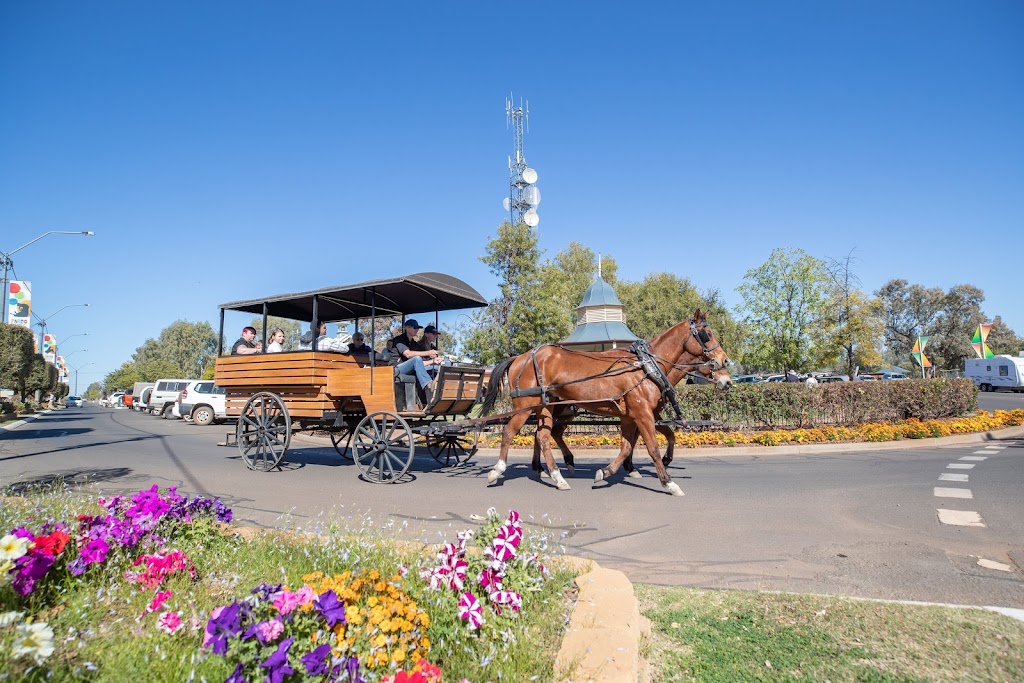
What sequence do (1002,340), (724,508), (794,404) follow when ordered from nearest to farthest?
(724,508)
(794,404)
(1002,340)

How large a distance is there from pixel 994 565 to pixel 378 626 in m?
5.01

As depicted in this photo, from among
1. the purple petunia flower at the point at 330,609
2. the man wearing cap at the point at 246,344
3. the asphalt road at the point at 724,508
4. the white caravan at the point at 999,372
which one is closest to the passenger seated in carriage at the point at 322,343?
the man wearing cap at the point at 246,344

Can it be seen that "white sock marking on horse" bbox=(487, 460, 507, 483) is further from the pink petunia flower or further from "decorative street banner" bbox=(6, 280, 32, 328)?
"decorative street banner" bbox=(6, 280, 32, 328)

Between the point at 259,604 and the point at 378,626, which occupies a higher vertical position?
the point at 259,604

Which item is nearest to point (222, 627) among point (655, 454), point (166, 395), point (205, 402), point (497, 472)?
point (655, 454)

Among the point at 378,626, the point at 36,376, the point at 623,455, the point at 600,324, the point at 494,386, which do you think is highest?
the point at 600,324

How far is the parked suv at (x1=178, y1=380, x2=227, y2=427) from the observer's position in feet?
85.6

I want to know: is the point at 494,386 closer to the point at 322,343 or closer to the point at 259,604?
the point at 322,343

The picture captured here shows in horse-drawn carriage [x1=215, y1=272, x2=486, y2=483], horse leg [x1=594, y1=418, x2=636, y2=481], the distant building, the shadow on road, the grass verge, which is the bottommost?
the shadow on road

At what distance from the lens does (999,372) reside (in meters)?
46.9

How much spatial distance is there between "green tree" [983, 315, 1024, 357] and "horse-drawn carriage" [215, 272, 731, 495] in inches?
3015

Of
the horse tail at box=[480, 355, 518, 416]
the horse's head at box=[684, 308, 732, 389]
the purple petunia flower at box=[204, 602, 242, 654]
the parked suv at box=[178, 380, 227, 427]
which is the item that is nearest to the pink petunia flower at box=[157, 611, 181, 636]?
the purple petunia flower at box=[204, 602, 242, 654]

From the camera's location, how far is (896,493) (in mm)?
7754

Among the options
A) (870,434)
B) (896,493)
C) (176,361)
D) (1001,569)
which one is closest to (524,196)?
(870,434)
